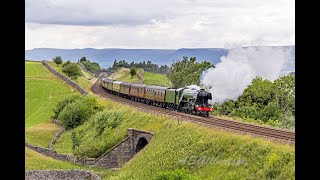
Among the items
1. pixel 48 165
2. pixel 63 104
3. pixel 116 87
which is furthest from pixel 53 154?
pixel 116 87

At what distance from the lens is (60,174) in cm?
2970

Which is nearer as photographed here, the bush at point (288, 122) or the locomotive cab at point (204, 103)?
the bush at point (288, 122)

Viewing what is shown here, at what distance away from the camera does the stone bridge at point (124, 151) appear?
33156 mm

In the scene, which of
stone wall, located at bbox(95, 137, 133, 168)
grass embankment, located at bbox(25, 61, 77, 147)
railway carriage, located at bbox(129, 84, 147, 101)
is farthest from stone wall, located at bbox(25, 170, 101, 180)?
railway carriage, located at bbox(129, 84, 147, 101)

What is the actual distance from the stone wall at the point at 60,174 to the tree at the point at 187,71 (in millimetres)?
25308

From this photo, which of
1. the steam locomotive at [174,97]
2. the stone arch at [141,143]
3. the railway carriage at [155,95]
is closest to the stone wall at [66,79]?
the steam locomotive at [174,97]

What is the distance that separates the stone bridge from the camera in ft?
109

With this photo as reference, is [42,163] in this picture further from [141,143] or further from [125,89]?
[125,89]

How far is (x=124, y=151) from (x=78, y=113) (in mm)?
16364

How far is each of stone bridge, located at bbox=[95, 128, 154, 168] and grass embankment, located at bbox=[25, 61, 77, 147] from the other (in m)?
12.2

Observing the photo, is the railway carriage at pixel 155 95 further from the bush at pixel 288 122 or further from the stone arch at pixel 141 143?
the bush at pixel 288 122

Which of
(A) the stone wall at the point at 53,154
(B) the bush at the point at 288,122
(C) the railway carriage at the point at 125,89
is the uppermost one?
(C) the railway carriage at the point at 125,89
